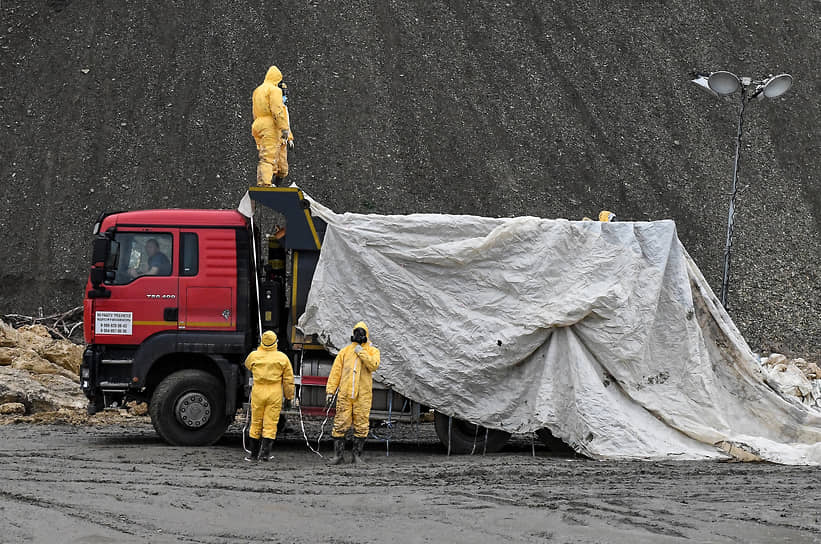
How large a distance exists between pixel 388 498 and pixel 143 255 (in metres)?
4.90

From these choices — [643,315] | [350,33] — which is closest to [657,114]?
[350,33]

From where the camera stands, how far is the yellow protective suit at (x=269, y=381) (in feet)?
35.6

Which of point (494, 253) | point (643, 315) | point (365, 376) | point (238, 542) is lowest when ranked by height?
point (238, 542)

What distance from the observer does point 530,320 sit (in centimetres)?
1138

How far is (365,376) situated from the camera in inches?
430

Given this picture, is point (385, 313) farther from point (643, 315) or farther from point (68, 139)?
point (68, 139)

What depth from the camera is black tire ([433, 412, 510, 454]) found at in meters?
11.7

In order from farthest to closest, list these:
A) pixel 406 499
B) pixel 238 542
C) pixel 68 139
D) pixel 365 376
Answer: pixel 68 139
pixel 365 376
pixel 406 499
pixel 238 542

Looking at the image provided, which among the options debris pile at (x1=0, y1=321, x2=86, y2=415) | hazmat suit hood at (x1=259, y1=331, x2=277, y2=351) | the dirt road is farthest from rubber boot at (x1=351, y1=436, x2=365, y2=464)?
debris pile at (x1=0, y1=321, x2=86, y2=415)

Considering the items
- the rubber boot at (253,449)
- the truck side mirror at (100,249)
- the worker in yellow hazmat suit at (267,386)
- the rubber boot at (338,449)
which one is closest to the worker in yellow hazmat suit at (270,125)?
the truck side mirror at (100,249)

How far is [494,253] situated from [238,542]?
5.55 metres

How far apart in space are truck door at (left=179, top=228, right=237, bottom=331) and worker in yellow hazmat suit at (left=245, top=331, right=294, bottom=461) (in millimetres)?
893

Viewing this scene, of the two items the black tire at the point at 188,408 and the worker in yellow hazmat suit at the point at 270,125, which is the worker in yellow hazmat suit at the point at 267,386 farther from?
the worker in yellow hazmat suit at the point at 270,125

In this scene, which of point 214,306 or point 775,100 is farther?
point 775,100
